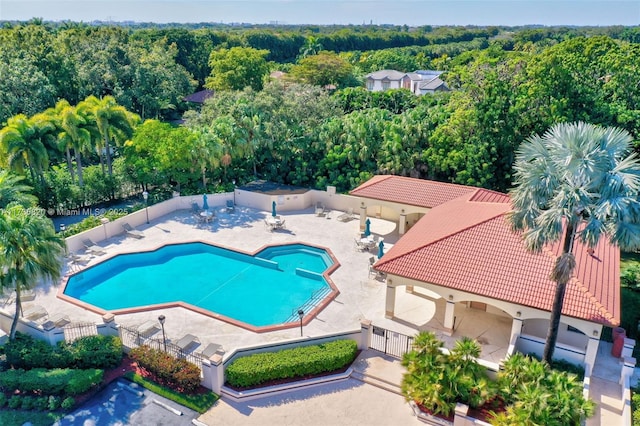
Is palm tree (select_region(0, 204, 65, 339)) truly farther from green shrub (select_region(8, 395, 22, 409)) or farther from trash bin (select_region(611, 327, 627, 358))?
trash bin (select_region(611, 327, 627, 358))

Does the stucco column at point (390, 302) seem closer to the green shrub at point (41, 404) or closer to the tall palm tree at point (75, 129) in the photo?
the green shrub at point (41, 404)

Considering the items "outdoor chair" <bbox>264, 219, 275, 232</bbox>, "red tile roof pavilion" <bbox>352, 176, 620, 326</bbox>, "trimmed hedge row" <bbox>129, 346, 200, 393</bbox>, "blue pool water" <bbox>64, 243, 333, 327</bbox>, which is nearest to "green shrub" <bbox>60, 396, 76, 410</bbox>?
"trimmed hedge row" <bbox>129, 346, 200, 393</bbox>

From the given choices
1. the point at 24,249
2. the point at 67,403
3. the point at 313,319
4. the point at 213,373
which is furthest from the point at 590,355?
the point at 24,249

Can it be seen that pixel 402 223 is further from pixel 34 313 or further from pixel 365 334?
pixel 34 313

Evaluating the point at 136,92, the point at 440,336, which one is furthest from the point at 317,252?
the point at 136,92

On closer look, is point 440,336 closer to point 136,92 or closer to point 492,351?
point 492,351
